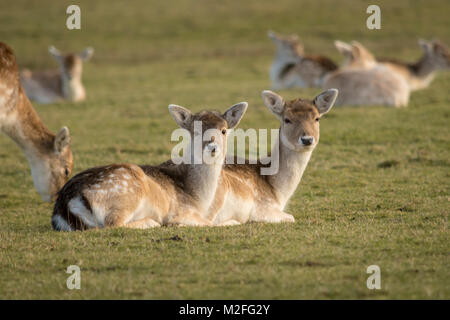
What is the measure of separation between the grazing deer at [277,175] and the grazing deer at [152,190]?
329 mm

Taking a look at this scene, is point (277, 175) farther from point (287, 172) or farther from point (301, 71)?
point (301, 71)

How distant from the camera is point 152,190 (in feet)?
26.6

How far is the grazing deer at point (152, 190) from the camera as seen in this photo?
7727 mm

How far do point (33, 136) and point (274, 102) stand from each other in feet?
14.1

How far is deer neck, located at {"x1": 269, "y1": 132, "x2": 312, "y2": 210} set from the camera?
9.09 meters

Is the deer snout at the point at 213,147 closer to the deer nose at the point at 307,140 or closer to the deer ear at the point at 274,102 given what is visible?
the deer nose at the point at 307,140

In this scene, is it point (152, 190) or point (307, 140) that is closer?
point (152, 190)

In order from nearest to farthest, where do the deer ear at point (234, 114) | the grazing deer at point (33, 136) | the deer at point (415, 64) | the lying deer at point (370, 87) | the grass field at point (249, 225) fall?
the grass field at point (249, 225) < the deer ear at point (234, 114) < the grazing deer at point (33, 136) < the lying deer at point (370, 87) < the deer at point (415, 64)

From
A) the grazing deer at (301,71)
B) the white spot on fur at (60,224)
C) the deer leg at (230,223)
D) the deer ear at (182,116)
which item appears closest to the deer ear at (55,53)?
the grazing deer at (301,71)

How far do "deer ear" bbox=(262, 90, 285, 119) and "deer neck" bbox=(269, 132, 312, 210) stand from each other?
1.27ft

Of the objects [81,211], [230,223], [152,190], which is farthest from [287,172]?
[81,211]

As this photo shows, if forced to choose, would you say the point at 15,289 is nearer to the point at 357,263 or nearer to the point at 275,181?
the point at 357,263

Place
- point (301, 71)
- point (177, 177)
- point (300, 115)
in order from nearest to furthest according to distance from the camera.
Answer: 1. point (177, 177)
2. point (300, 115)
3. point (301, 71)

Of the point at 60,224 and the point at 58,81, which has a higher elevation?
the point at 58,81
